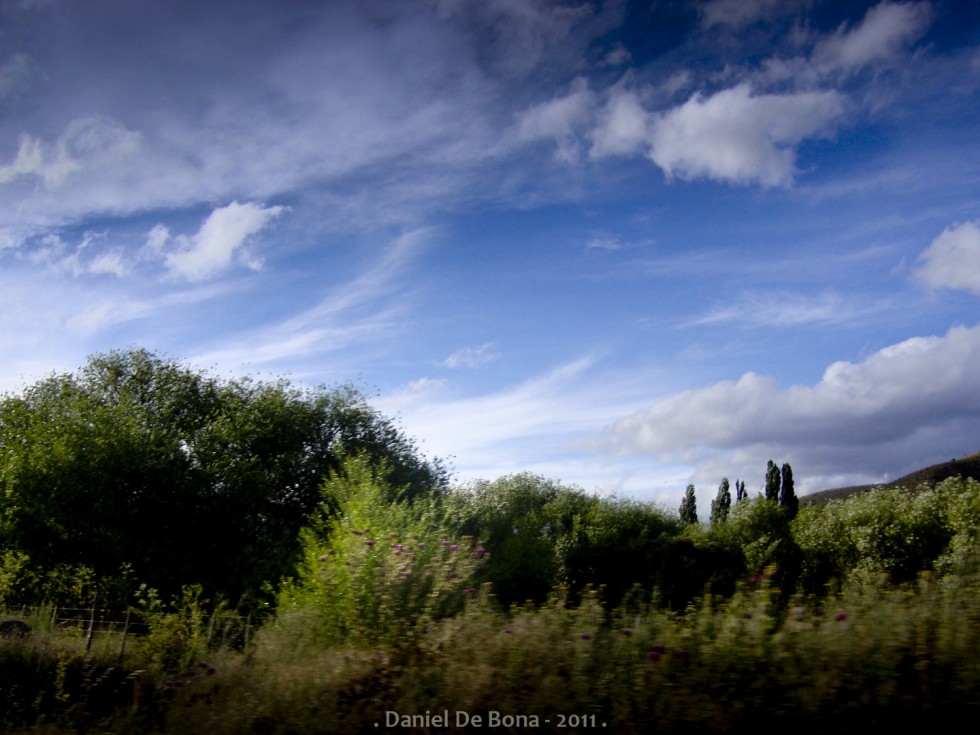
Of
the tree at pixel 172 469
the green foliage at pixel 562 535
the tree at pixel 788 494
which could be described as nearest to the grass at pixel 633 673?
the tree at pixel 172 469

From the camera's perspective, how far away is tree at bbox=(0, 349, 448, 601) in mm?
27375

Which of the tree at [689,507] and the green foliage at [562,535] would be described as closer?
the green foliage at [562,535]

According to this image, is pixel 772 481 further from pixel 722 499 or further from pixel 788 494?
pixel 722 499

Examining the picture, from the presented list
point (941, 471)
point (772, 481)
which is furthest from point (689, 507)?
point (941, 471)

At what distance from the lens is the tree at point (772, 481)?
60812mm

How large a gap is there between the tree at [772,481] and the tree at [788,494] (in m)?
0.50

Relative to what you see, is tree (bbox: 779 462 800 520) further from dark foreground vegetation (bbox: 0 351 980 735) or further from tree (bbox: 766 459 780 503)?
dark foreground vegetation (bbox: 0 351 980 735)

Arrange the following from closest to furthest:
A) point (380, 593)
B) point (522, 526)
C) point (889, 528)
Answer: point (380, 593)
point (889, 528)
point (522, 526)

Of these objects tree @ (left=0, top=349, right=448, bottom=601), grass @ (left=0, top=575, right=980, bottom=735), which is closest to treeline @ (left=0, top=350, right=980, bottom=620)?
tree @ (left=0, top=349, right=448, bottom=601)

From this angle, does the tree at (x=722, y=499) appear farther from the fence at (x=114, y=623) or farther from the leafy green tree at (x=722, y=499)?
the fence at (x=114, y=623)

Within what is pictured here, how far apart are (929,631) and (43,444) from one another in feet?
104

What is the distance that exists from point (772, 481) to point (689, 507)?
1412 cm

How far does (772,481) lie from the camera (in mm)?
61375

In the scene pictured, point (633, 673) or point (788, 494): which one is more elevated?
point (788, 494)
